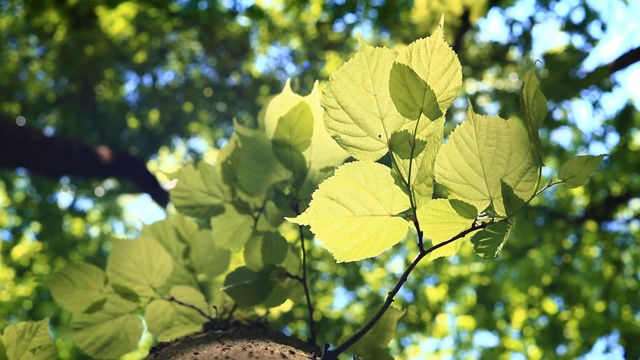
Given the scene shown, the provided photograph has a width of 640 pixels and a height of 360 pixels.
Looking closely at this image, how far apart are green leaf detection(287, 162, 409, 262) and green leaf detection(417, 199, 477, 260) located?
3 centimetres

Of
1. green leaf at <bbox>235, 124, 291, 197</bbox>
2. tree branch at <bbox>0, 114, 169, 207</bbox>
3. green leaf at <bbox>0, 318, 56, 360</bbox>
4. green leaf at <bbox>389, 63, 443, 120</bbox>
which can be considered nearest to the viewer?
green leaf at <bbox>389, 63, 443, 120</bbox>

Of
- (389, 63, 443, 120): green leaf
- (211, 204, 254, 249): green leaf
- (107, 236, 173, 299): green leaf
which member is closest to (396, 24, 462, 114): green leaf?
(389, 63, 443, 120): green leaf

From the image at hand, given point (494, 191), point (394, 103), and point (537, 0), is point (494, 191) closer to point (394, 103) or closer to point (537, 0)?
point (394, 103)

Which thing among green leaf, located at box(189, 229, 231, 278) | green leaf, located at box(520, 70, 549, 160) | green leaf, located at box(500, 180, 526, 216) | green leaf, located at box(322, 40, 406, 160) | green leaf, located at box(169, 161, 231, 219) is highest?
green leaf, located at box(520, 70, 549, 160)

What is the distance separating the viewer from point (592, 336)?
412cm

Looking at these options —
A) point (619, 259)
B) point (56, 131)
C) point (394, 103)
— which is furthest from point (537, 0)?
point (56, 131)

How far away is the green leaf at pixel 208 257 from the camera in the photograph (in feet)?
3.30

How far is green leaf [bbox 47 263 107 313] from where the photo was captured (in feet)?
2.92

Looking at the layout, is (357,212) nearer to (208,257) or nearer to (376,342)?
(376,342)

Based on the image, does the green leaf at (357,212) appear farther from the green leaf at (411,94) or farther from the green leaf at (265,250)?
the green leaf at (265,250)

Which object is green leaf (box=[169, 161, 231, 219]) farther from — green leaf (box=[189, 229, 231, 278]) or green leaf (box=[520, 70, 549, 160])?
green leaf (box=[520, 70, 549, 160])

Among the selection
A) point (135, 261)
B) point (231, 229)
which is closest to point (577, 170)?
point (231, 229)

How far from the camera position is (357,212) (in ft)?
1.88

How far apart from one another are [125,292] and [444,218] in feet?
2.03
